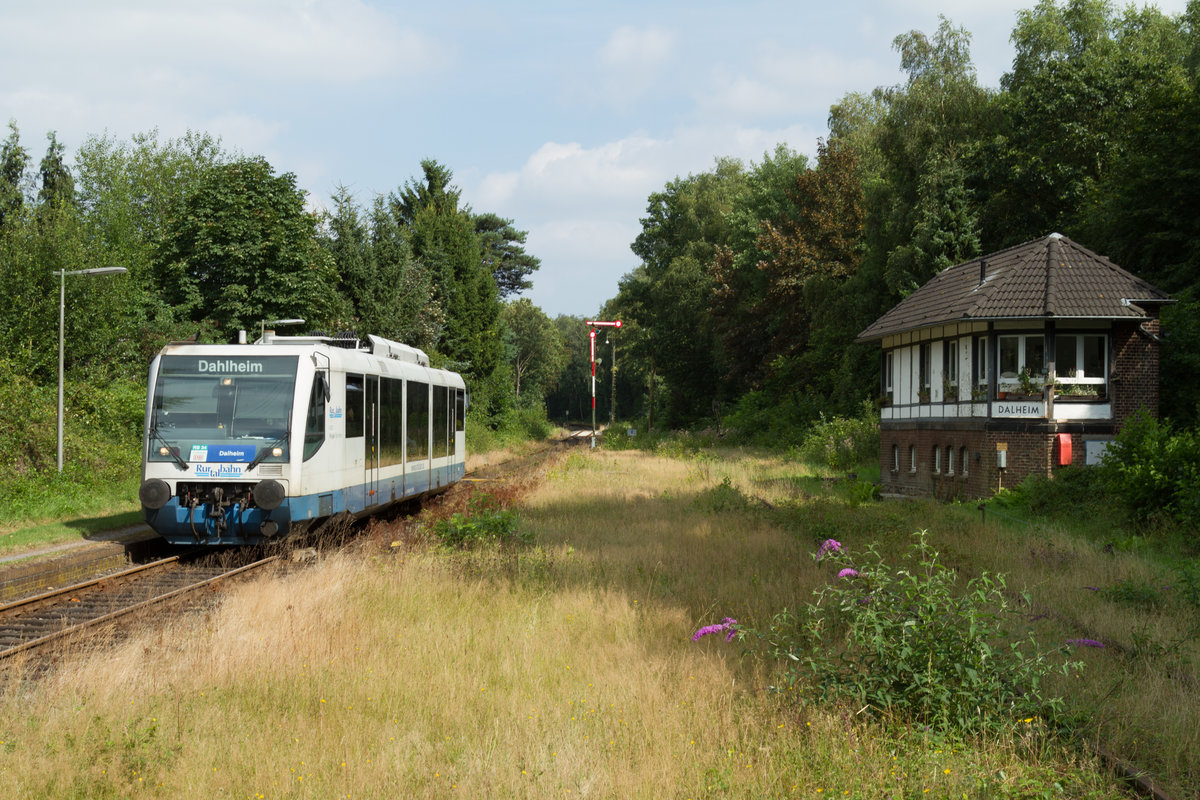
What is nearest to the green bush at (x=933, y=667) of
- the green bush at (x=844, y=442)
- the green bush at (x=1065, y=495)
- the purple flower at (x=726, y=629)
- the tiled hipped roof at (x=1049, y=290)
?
the purple flower at (x=726, y=629)

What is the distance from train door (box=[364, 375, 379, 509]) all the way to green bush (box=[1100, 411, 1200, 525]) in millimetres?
13066

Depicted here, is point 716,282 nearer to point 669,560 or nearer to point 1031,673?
point 669,560

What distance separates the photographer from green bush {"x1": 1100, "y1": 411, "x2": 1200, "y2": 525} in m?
16.0

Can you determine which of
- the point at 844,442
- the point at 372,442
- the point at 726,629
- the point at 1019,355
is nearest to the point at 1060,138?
the point at 844,442

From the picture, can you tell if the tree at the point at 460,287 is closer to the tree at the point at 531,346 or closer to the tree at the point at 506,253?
the tree at the point at 506,253

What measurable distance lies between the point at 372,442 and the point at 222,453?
9.76 feet

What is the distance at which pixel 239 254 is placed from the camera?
29.0m

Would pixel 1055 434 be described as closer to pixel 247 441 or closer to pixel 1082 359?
pixel 1082 359

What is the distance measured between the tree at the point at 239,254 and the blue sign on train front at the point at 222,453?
17.3 metres

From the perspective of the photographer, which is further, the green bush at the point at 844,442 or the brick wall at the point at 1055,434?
the green bush at the point at 844,442

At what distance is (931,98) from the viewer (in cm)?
3988

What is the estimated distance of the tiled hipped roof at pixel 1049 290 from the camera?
23156 millimetres

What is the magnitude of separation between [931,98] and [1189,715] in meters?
38.0

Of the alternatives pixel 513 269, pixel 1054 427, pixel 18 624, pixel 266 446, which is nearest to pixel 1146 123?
pixel 1054 427
